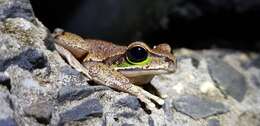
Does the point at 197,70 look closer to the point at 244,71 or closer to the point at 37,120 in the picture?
the point at 244,71

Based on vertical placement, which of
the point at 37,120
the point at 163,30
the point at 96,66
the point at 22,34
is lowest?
the point at 37,120

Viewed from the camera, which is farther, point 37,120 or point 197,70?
point 197,70

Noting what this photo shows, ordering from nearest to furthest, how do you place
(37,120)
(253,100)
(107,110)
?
(37,120) < (107,110) < (253,100)

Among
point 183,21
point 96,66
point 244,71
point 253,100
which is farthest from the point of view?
point 183,21

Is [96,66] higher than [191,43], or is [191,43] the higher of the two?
[191,43]

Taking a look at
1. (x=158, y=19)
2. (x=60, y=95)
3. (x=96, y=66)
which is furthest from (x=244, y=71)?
(x=60, y=95)

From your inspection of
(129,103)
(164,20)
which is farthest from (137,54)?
(164,20)

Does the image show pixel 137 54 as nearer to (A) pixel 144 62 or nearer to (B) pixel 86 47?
(A) pixel 144 62
